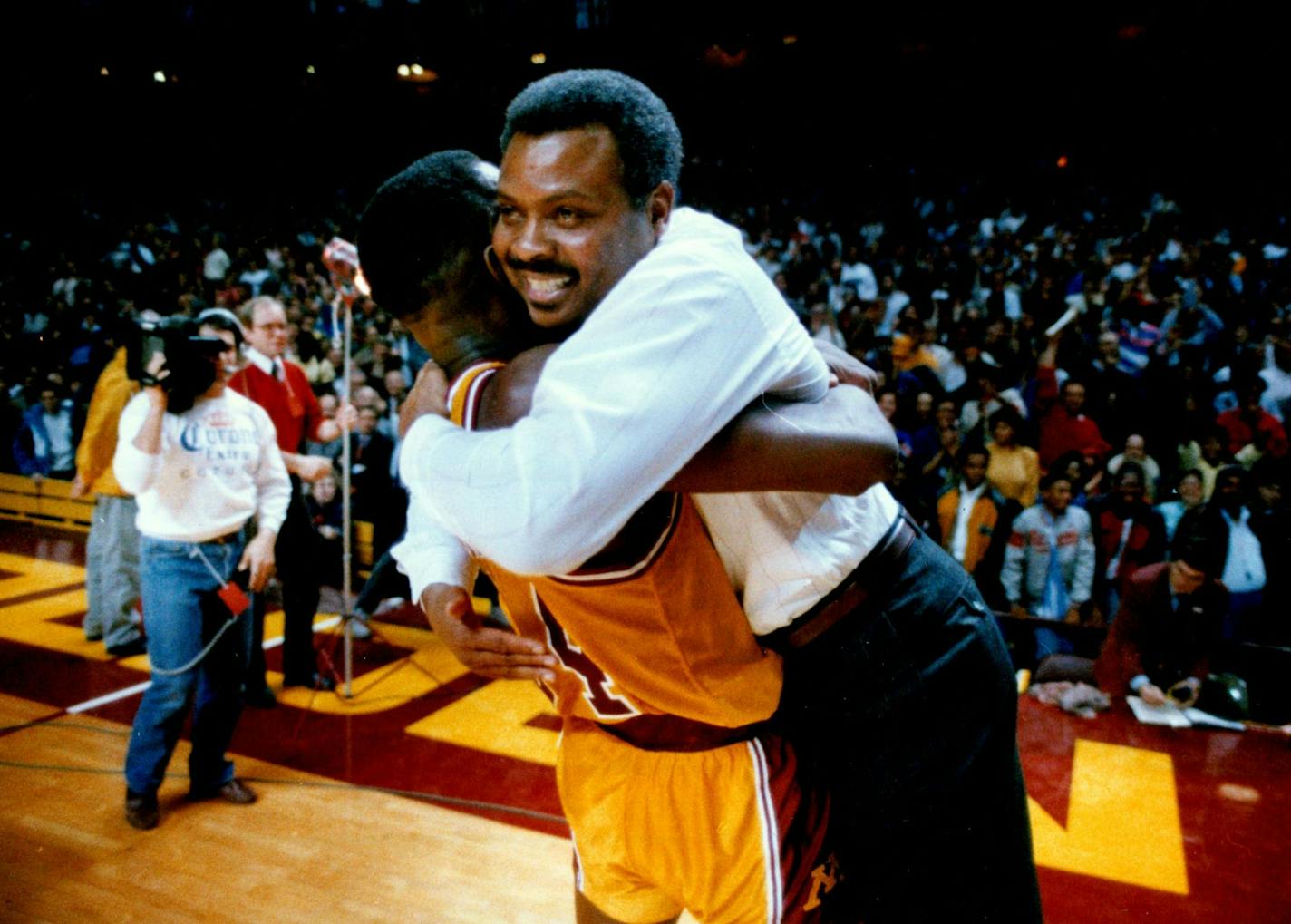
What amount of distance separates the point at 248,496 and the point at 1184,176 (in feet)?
52.6

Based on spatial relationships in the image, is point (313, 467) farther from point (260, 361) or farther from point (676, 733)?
point (676, 733)

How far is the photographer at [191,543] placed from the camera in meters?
3.16

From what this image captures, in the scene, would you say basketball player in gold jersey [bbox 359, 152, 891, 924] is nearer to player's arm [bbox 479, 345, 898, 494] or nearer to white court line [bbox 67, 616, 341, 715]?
player's arm [bbox 479, 345, 898, 494]

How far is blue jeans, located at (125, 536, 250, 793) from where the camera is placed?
320 centimetres

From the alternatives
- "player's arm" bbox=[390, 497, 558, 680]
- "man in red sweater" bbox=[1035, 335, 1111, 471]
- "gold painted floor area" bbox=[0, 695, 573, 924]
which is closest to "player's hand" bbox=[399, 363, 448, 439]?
"player's arm" bbox=[390, 497, 558, 680]

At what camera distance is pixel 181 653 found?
10.5 feet

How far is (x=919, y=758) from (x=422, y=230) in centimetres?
99

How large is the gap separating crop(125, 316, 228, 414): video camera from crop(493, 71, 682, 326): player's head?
238 cm

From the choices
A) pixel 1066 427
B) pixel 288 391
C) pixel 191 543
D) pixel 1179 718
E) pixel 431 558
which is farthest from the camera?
pixel 1066 427

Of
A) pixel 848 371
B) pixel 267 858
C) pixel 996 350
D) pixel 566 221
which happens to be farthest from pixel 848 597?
pixel 996 350

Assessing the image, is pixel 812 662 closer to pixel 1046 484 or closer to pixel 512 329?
pixel 512 329

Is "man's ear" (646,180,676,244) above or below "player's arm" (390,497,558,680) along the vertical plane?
above

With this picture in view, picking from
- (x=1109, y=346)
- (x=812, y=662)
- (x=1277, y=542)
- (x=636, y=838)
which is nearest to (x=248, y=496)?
(x=636, y=838)

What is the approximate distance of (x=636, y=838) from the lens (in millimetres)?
1467
